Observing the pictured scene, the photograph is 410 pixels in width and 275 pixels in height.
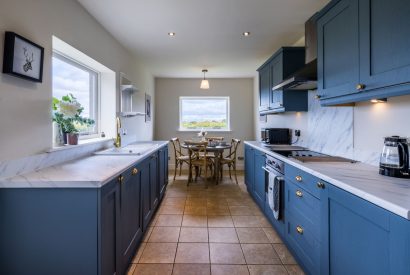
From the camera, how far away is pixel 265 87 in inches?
161

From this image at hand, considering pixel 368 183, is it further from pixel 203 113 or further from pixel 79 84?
pixel 203 113

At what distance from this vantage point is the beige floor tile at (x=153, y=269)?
78.8 inches

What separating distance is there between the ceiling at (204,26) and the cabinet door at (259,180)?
1567 millimetres

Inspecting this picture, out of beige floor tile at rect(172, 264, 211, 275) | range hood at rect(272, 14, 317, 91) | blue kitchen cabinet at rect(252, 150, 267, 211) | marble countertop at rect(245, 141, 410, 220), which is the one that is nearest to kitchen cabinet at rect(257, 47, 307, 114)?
range hood at rect(272, 14, 317, 91)

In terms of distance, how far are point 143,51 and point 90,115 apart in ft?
4.77

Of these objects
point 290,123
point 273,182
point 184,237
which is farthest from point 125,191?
point 290,123

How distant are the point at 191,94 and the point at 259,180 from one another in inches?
144

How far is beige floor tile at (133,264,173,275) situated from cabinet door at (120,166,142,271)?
0.11m

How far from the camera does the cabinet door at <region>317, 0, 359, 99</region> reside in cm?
170

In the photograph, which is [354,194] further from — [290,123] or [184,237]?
[290,123]

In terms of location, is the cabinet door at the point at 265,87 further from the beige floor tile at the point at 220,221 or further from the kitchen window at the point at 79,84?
A: the kitchen window at the point at 79,84

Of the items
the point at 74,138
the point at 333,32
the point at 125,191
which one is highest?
the point at 333,32

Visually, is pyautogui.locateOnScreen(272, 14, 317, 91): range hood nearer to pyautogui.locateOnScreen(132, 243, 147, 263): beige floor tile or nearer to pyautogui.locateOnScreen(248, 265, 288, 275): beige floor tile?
pyautogui.locateOnScreen(248, 265, 288, 275): beige floor tile

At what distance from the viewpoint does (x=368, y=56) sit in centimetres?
155
